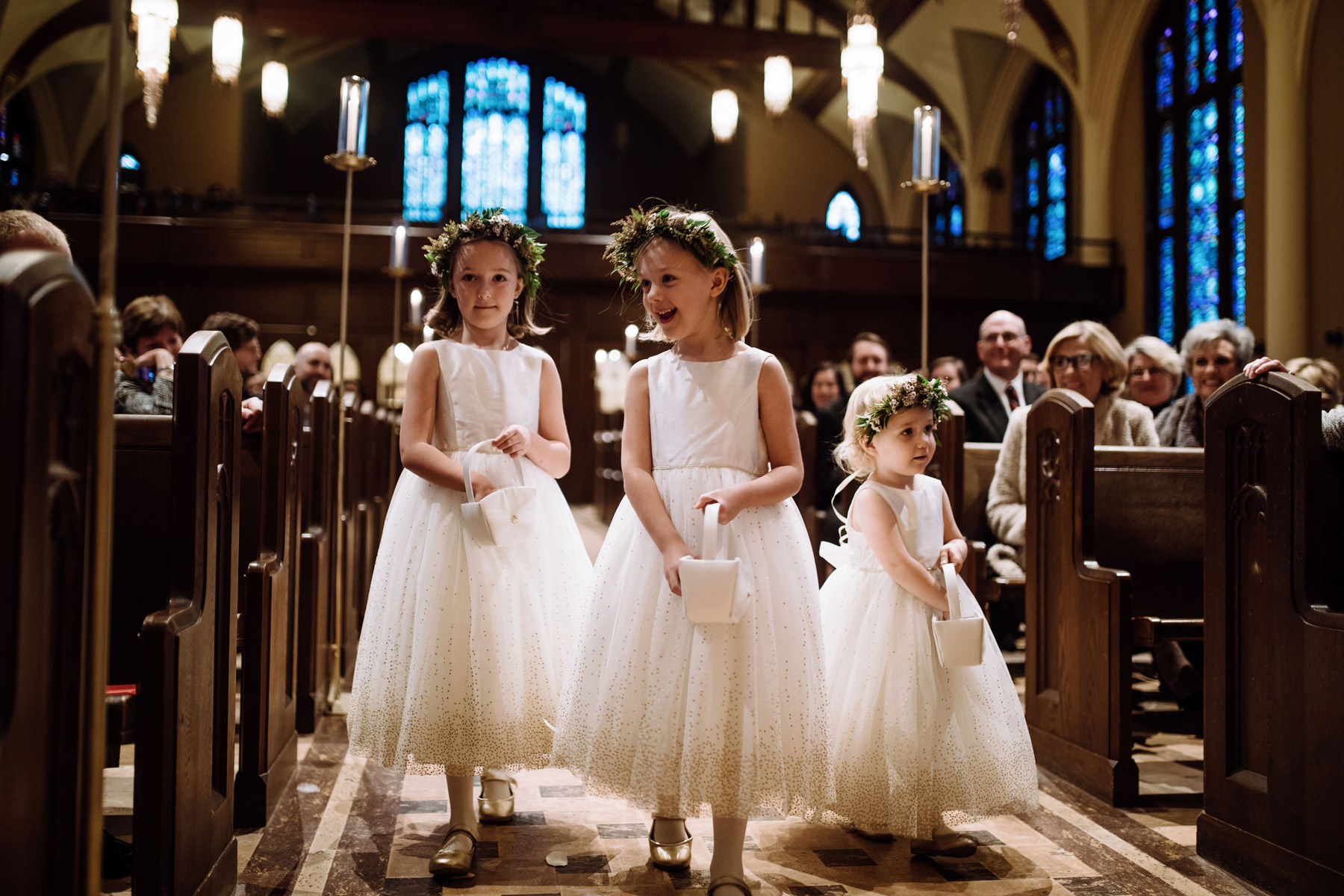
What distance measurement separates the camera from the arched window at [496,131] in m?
18.3

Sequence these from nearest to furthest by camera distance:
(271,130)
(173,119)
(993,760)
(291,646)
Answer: (993,760)
(291,646)
(173,119)
(271,130)

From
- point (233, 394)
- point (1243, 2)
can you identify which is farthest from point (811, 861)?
point (1243, 2)

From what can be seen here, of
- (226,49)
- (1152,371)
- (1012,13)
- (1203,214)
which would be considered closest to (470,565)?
(1152,371)

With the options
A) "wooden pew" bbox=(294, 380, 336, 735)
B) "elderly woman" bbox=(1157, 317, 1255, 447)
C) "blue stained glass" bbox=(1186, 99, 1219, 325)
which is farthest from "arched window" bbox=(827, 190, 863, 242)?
"wooden pew" bbox=(294, 380, 336, 735)

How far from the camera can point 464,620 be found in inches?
93.2

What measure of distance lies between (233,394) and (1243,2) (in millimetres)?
11518

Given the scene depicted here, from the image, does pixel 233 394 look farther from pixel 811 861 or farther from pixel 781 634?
pixel 811 861

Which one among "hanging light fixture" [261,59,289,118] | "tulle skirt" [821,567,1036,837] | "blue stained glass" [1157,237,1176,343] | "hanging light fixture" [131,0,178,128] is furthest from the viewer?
"blue stained glass" [1157,237,1176,343]

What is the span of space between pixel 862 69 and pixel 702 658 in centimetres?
387

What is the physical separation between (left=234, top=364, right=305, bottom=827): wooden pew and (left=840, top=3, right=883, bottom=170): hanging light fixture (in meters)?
3.06

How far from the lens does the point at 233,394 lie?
2.27 meters

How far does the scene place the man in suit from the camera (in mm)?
4836

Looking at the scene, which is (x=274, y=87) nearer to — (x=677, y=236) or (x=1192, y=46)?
(x=677, y=236)

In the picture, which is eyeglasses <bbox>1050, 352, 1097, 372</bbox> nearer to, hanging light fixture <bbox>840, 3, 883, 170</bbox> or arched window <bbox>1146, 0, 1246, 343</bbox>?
hanging light fixture <bbox>840, 3, 883, 170</bbox>
